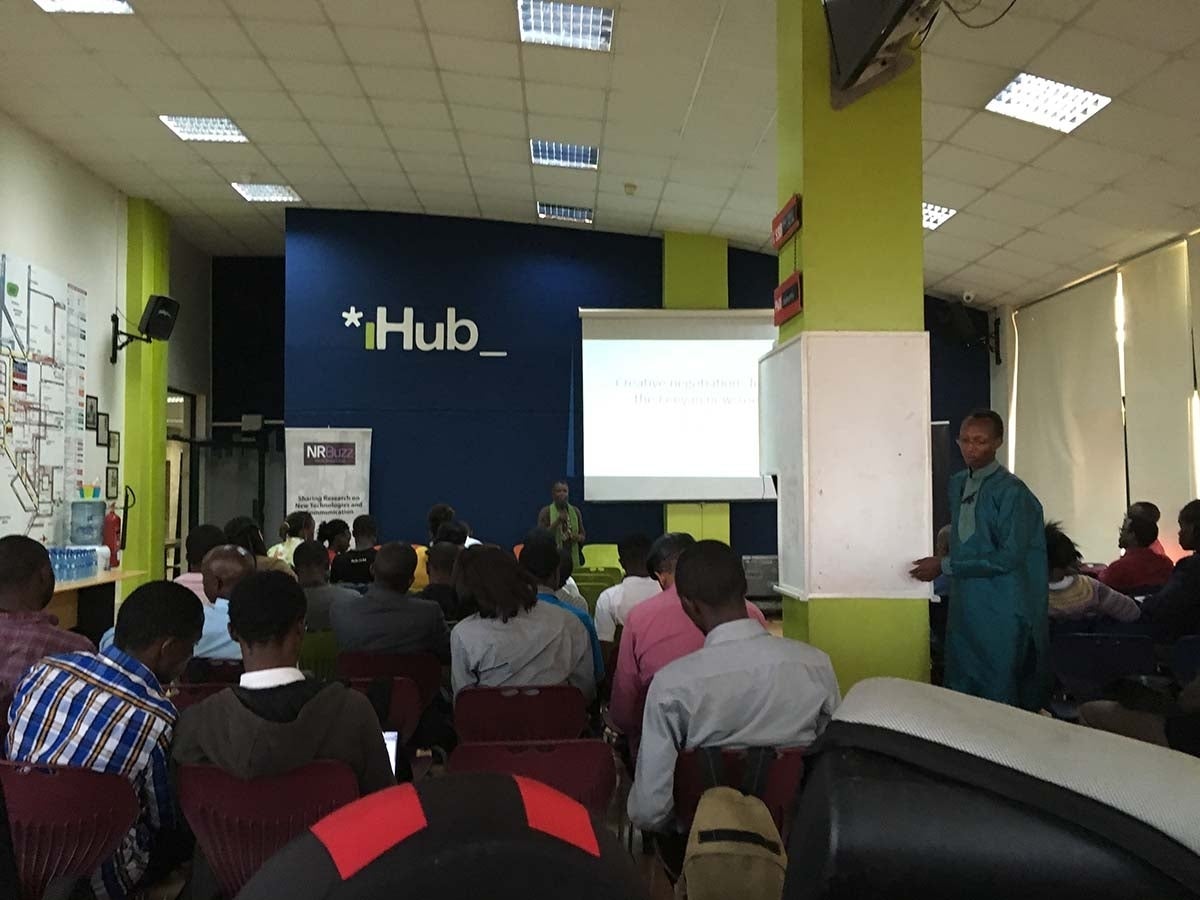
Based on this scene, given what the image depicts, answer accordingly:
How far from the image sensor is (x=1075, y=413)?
8516 mm

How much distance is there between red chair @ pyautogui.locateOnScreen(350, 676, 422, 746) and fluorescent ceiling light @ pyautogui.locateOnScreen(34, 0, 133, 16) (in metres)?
4.68

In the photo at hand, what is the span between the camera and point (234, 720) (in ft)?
5.80

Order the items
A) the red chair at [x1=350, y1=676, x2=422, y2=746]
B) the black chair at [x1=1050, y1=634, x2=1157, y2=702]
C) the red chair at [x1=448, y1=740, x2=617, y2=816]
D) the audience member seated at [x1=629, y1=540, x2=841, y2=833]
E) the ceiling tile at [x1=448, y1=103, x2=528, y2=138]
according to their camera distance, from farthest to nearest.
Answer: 1. the ceiling tile at [x1=448, y1=103, x2=528, y2=138]
2. the black chair at [x1=1050, y1=634, x2=1157, y2=702]
3. the red chair at [x1=350, y1=676, x2=422, y2=746]
4. the red chair at [x1=448, y1=740, x2=617, y2=816]
5. the audience member seated at [x1=629, y1=540, x2=841, y2=833]

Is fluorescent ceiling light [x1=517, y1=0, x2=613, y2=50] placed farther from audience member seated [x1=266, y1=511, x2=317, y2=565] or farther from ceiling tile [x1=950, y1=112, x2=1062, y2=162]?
audience member seated [x1=266, y1=511, x2=317, y2=565]

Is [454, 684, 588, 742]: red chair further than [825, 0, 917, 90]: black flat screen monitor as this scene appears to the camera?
No

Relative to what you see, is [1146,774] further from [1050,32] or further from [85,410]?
[85,410]

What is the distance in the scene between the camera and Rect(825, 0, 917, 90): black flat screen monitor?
303 centimetres

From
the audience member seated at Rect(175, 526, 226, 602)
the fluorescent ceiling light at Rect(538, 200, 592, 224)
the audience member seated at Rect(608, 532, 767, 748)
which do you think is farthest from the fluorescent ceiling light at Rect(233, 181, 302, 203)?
the audience member seated at Rect(608, 532, 767, 748)

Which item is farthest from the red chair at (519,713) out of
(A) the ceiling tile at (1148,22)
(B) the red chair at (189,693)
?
(A) the ceiling tile at (1148,22)

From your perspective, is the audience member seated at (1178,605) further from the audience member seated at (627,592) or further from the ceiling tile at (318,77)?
the ceiling tile at (318,77)

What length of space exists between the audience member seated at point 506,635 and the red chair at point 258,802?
1217 mm

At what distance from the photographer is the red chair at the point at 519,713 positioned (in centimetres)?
251

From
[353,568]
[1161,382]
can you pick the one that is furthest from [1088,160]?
[353,568]

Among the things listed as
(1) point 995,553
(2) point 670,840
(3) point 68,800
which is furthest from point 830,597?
(3) point 68,800
